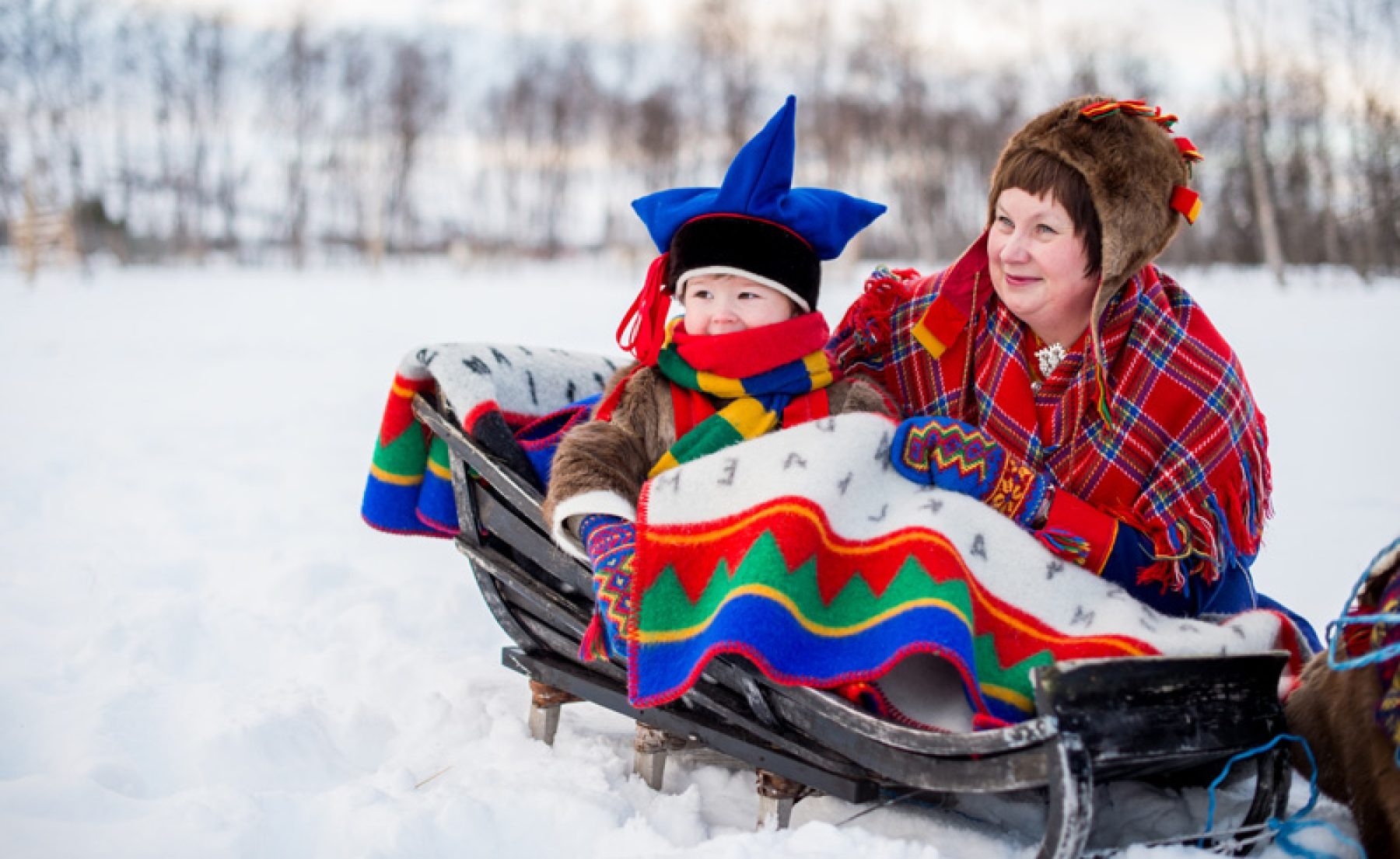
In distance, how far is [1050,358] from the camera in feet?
8.57

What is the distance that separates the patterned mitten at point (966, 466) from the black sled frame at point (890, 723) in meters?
0.48

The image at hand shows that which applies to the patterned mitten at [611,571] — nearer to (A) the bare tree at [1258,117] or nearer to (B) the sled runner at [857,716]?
(B) the sled runner at [857,716]

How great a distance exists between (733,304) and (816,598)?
2.54 ft

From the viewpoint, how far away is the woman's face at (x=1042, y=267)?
2480 millimetres

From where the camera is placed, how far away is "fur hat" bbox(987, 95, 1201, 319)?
7.81 ft

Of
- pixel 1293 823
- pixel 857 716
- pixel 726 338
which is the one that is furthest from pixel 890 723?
pixel 726 338

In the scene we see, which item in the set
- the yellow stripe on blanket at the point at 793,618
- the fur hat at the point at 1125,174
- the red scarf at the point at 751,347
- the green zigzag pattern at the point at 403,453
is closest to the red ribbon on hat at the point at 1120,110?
the fur hat at the point at 1125,174

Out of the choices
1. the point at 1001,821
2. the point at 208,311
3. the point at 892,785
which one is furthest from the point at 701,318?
the point at 208,311

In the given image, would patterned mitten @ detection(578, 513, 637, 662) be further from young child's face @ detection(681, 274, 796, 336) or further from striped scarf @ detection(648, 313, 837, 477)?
young child's face @ detection(681, 274, 796, 336)

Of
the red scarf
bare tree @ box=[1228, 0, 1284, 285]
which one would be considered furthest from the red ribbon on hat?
bare tree @ box=[1228, 0, 1284, 285]

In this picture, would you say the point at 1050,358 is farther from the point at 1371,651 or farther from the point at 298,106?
the point at 298,106

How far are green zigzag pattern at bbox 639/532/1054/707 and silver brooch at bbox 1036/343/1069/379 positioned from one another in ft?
2.48

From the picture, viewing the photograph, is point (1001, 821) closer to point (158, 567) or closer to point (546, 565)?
point (546, 565)

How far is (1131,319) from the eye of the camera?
8.21 ft
